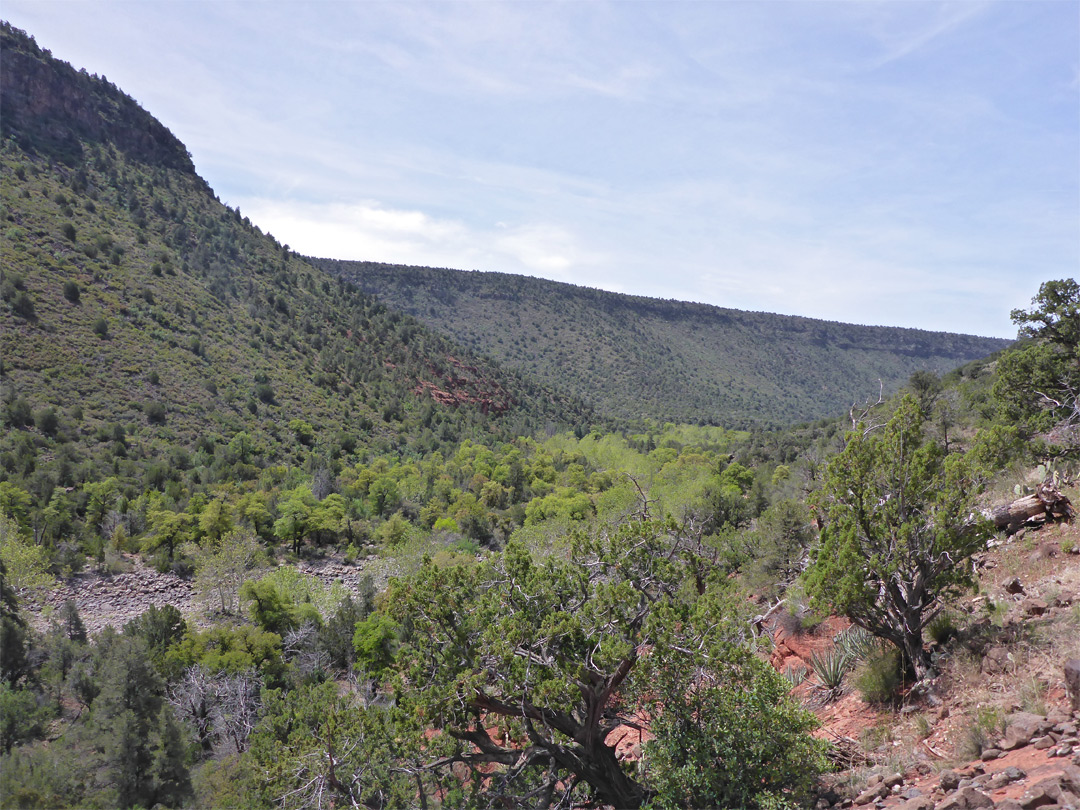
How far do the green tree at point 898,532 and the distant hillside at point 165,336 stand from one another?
41.5m

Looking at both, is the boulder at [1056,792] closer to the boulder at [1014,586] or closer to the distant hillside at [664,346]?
the boulder at [1014,586]

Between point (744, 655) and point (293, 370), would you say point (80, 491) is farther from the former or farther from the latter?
point (744, 655)

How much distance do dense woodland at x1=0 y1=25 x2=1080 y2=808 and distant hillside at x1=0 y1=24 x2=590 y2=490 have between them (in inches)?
11.6

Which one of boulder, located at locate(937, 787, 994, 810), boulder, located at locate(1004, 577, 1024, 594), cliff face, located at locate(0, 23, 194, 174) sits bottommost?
boulder, located at locate(937, 787, 994, 810)

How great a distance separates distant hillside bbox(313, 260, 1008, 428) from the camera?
9906 cm

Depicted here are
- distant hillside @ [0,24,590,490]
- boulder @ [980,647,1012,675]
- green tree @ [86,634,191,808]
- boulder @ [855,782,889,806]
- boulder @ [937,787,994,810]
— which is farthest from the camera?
distant hillside @ [0,24,590,490]

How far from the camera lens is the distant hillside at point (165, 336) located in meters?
39.7

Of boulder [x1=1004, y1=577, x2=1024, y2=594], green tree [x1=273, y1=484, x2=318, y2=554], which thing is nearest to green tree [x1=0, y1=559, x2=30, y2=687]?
green tree [x1=273, y1=484, x2=318, y2=554]

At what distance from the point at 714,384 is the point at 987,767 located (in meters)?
106

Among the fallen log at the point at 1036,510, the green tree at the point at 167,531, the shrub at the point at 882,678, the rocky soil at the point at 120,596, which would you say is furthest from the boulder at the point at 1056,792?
the green tree at the point at 167,531

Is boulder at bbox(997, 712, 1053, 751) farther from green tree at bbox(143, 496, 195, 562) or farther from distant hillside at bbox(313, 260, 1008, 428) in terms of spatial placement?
distant hillside at bbox(313, 260, 1008, 428)

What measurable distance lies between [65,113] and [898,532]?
291 feet

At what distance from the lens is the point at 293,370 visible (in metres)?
55.8

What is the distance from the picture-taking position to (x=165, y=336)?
48.0m
